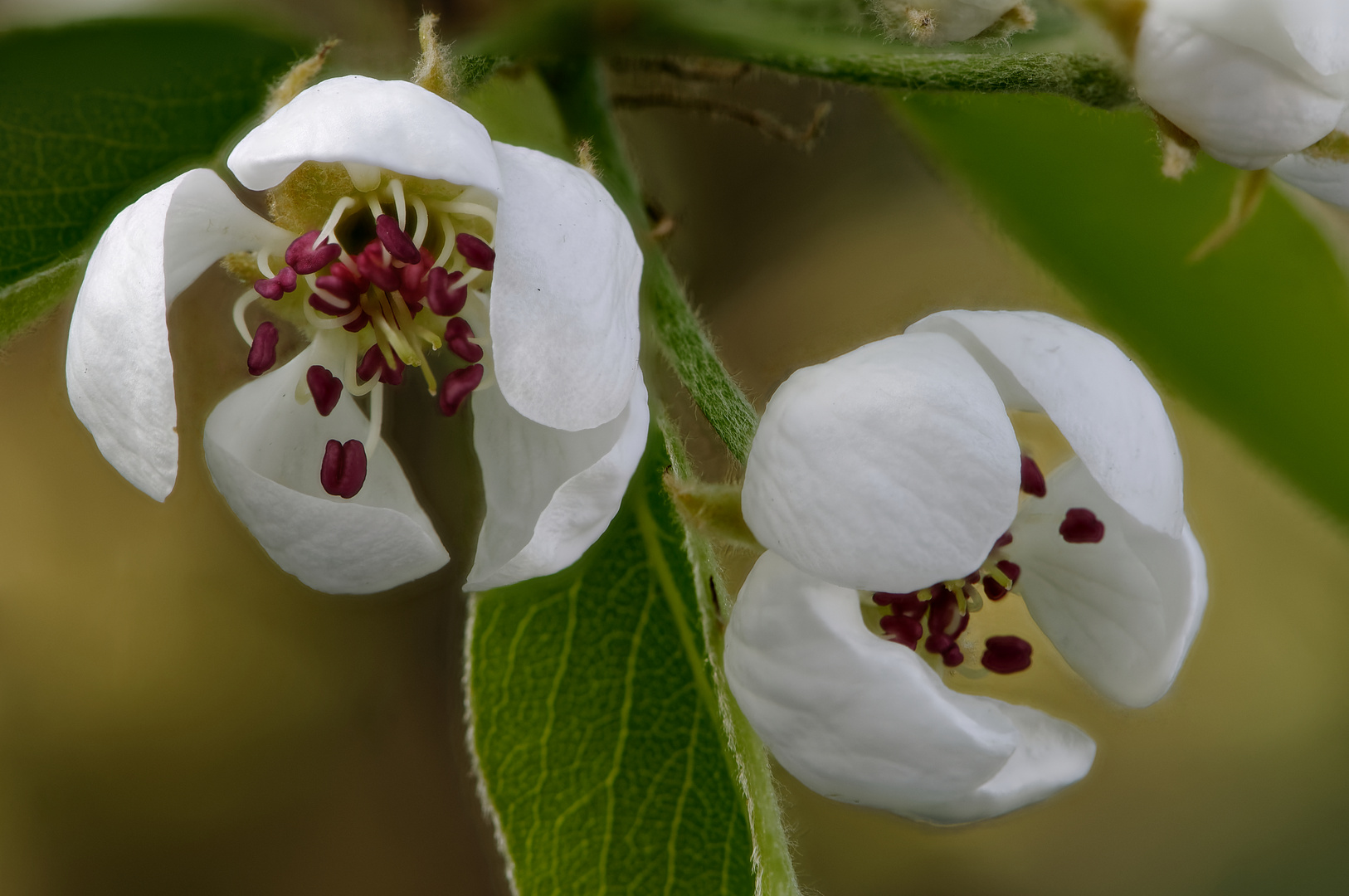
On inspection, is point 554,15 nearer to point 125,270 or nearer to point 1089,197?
point 125,270

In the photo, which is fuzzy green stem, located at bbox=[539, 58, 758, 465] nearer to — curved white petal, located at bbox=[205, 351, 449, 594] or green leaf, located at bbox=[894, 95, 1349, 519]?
curved white petal, located at bbox=[205, 351, 449, 594]

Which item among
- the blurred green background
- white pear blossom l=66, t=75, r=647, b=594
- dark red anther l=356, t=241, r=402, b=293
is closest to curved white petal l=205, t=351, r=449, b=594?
white pear blossom l=66, t=75, r=647, b=594

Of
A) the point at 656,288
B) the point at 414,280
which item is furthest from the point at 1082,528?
the point at 414,280

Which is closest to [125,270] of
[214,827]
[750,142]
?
[750,142]

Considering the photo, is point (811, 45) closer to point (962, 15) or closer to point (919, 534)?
point (962, 15)

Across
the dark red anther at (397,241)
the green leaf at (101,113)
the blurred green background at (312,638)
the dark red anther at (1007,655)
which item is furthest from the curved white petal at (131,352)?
the blurred green background at (312,638)
